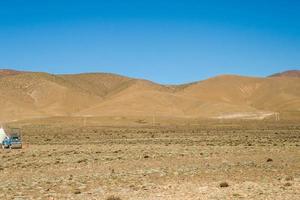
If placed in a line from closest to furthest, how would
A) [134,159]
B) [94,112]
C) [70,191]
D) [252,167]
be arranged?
[70,191]
[252,167]
[134,159]
[94,112]

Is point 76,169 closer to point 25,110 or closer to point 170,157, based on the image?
point 170,157

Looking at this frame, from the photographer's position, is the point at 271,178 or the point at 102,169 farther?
the point at 102,169

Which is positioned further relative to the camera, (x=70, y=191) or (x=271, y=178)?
(x=271, y=178)

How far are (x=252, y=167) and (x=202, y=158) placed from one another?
→ 596 cm

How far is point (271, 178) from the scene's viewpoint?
2139 cm

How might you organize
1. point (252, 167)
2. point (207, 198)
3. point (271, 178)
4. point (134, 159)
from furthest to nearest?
point (134, 159) < point (252, 167) < point (271, 178) < point (207, 198)

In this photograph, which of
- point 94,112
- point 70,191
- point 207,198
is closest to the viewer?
point 207,198

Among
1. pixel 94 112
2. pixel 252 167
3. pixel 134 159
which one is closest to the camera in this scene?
pixel 252 167

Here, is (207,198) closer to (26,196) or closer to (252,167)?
(26,196)

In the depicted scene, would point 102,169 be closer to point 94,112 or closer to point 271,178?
point 271,178

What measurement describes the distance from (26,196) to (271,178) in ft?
32.0

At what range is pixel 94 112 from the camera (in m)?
184

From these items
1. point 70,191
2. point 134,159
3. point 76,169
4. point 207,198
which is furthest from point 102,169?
point 207,198

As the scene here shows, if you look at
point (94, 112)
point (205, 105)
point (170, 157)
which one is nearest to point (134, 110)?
point (94, 112)
